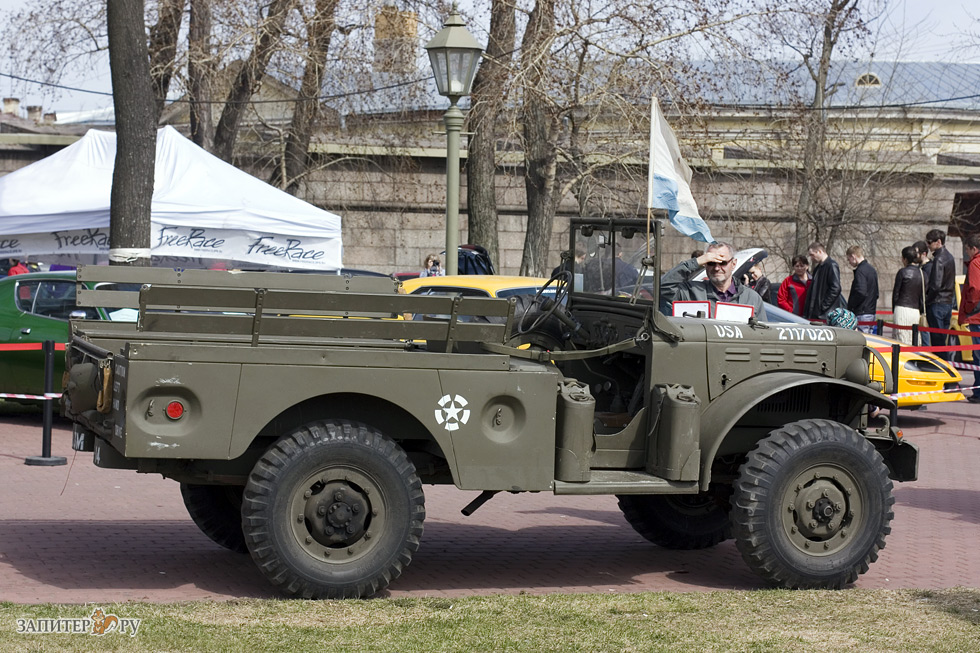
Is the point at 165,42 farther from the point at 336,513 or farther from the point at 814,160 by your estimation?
the point at 336,513

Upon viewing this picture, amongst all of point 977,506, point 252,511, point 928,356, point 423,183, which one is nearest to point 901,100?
point 423,183

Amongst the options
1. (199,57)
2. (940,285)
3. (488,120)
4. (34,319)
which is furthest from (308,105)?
(940,285)

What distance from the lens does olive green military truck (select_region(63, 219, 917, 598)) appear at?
238 inches

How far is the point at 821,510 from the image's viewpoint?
675cm

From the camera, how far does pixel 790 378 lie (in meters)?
6.79

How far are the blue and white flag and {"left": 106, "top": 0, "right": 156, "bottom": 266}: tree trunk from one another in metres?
7.73

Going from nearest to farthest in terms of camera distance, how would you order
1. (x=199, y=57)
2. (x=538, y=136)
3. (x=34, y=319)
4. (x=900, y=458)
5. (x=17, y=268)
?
(x=900, y=458), (x=34, y=319), (x=538, y=136), (x=199, y=57), (x=17, y=268)

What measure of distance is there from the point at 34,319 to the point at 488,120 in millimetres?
8374

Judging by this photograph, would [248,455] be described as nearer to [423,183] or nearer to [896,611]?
[896,611]

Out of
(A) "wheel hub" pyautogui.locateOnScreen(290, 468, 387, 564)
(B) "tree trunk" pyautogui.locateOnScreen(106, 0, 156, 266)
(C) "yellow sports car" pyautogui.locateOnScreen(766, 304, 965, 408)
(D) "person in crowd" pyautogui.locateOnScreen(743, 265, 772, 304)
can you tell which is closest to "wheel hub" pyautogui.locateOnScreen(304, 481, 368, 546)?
(A) "wheel hub" pyautogui.locateOnScreen(290, 468, 387, 564)

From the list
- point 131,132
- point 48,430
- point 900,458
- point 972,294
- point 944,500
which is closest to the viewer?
point 900,458

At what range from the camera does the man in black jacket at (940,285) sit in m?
17.2

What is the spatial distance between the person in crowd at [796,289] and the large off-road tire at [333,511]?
445 inches

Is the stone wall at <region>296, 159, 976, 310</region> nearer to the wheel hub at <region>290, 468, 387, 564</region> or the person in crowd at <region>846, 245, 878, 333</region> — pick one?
the person in crowd at <region>846, 245, 878, 333</region>
